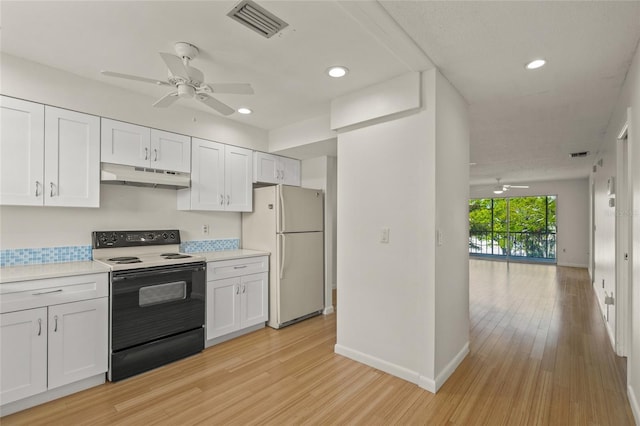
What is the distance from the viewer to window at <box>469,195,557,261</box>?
9547 mm

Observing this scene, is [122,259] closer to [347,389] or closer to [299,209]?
[299,209]

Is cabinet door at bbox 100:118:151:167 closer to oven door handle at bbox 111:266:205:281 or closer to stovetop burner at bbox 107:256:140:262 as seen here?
stovetop burner at bbox 107:256:140:262

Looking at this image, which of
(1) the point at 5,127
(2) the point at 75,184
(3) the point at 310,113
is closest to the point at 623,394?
(3) the point at 310,113

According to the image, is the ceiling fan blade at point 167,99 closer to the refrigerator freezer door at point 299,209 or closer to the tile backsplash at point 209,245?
the refrigerator freezer door at point 299,209

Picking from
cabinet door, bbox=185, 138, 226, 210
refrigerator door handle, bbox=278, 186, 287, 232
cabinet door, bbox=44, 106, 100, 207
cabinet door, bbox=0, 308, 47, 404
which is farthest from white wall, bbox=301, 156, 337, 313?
cabinet door, bbox=0, 308, 47, 404

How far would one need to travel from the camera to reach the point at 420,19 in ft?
6.18

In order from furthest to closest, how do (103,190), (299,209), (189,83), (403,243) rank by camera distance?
(299,209) < (103,190) < (403,243) < (189,83)

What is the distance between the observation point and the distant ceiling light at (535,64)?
235 centimetres

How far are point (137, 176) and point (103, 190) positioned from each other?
455 mm

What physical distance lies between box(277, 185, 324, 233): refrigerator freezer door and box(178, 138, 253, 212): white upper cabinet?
0.52 metres

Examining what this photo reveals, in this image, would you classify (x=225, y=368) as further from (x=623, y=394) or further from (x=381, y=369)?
(x=623, y=394)

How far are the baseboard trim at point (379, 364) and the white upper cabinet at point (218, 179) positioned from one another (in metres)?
2.08

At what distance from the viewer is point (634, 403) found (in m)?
2.10

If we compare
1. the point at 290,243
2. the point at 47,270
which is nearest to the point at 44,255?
the point at 47,270
